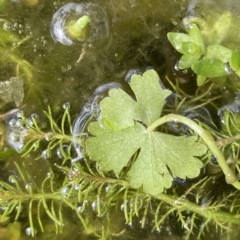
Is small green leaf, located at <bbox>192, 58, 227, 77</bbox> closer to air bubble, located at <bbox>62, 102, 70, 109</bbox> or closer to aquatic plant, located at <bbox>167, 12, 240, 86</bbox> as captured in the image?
aquatic plant, located at <bbox>167, 12, 240, 86</bbox>

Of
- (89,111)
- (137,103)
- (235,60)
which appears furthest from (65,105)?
(235,60)

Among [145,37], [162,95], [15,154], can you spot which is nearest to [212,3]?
[145,37]

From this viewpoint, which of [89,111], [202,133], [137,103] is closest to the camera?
[202,133]

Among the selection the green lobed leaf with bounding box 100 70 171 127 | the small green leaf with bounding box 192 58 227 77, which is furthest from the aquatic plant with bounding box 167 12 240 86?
the green lobed leaf with bounding box 100 70 171 127

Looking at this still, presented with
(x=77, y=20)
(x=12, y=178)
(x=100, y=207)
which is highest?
(x=77, y=20)

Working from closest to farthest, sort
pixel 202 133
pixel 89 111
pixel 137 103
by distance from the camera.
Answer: pixel 202 133 → pixel 137 103 → pixel 89 111

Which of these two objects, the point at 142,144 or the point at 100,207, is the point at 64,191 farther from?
the point at 142,144
